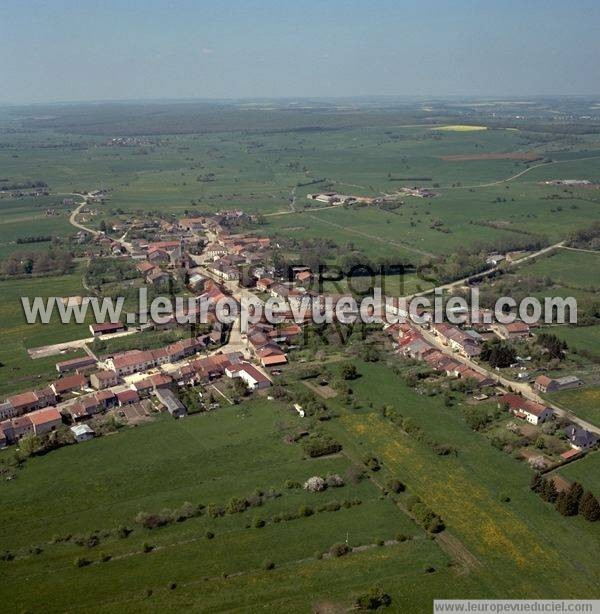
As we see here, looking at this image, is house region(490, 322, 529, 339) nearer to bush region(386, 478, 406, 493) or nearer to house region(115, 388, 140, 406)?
bush region(386, 478, 406, 493)

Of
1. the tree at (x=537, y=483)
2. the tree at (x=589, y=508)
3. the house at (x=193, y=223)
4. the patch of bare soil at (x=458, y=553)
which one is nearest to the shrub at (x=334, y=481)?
the patch of bare soil at (x=458, y=553)

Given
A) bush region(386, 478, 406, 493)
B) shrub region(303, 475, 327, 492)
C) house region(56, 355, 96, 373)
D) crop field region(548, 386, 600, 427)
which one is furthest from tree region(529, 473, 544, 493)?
house region(56, 355, 96, 373)

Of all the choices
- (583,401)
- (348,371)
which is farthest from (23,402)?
(583,401)

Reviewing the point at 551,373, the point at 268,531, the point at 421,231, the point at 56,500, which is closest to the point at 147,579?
the point at 268,531

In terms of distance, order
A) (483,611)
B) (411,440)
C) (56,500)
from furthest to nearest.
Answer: (411,440) → (56,500) → (483,611)

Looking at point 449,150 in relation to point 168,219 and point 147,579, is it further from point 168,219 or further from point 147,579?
point 147,579

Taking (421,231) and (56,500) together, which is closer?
(56,500)

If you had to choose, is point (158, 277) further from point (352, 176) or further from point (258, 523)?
point (352, 176)

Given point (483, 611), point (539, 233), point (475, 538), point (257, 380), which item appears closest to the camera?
point (483, 611)
